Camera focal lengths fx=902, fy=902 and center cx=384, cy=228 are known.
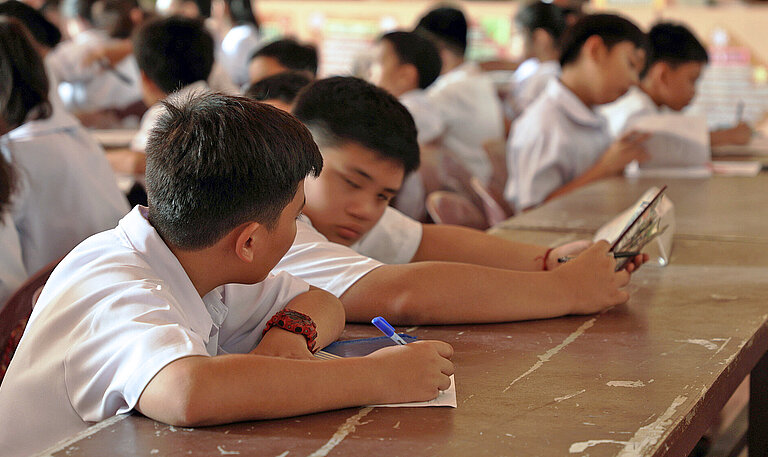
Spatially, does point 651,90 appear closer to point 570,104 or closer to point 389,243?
point 570,104

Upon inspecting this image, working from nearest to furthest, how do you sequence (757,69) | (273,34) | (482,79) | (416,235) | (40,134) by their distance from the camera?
(416,235) → (40,134) → (482,79) → (757,69) → (273,34)

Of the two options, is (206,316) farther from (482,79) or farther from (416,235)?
(482,79)

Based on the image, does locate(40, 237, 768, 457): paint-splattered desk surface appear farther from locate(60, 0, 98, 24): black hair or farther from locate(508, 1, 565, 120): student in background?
locate(60, 0, 98, 24): black hair

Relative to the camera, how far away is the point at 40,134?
192 cm

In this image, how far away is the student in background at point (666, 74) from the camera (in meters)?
3.24

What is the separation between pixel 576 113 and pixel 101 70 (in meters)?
3.00

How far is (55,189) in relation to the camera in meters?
1.93

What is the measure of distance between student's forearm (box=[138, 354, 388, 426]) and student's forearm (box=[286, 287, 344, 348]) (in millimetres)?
198

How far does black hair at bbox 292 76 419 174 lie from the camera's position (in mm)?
1421

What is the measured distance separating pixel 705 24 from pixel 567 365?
6121mm

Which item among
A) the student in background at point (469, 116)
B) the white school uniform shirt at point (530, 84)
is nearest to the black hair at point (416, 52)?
the student in background at point (469, 116)

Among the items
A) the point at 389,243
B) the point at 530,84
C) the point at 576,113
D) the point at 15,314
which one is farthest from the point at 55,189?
the point at 530,84

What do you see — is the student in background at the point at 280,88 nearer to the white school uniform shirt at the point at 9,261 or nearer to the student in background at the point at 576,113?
the white school uniform shirt at the point at 9,261

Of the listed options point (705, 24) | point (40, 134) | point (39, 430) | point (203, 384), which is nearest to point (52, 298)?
point (39, 430)
